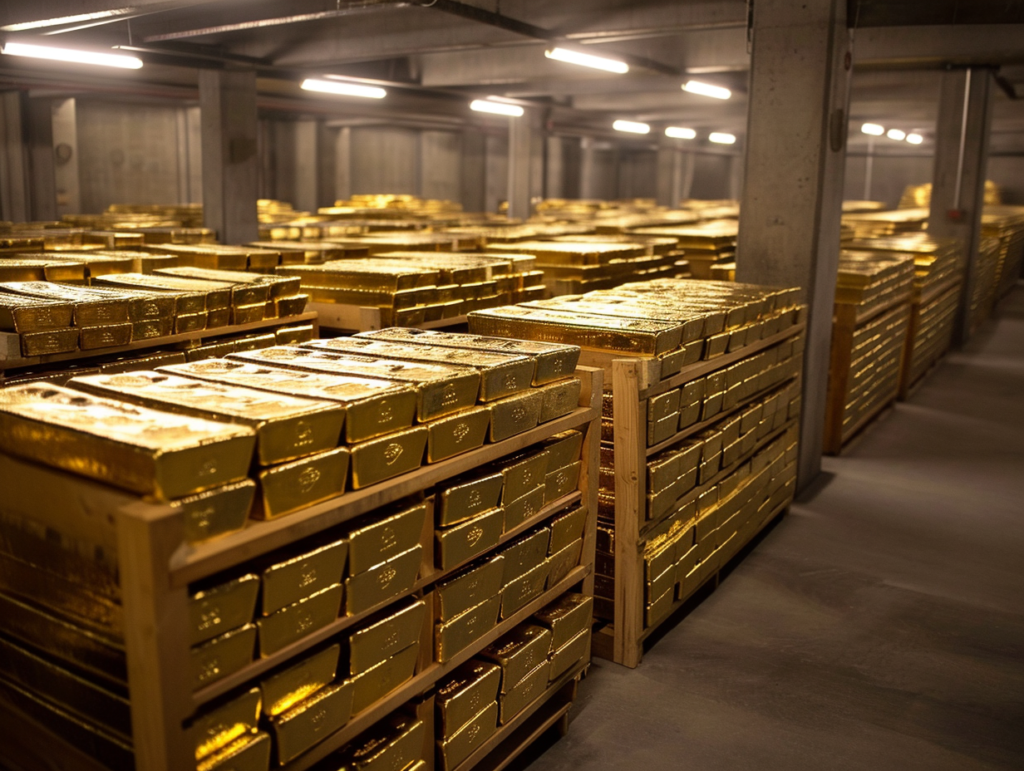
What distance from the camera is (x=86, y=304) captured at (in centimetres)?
483

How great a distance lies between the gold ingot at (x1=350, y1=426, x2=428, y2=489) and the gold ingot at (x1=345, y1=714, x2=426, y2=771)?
3.20 feet

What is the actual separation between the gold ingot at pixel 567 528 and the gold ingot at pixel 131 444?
187 cm

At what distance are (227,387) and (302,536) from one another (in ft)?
2.47

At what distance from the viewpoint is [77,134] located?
78.7 ft

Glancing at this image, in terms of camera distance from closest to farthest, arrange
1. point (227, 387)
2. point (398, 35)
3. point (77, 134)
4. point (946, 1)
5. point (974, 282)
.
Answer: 1. point (227, 387)
2. point (946, 1)
3. point (398, 35)
4. point (974, 282)
5. point (77, 134)

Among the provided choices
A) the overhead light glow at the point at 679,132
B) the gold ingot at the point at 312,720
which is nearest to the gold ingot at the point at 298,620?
the gold ingot at the point at 312,720

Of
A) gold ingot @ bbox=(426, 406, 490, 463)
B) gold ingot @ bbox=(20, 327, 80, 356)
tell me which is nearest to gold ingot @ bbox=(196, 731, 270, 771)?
gold ingot @ bbox=(426, 406, 490, 463)

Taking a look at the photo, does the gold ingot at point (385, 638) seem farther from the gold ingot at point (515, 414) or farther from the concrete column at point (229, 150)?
the concrete column at point (229, 150)

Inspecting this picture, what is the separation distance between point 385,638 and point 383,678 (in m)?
0.16

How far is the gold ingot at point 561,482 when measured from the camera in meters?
4.07

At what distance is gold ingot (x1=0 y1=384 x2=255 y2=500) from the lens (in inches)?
94.5

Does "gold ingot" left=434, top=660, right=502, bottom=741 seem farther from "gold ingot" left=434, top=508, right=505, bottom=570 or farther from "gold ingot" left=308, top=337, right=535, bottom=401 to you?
"gold ingot" left=308, top=337, right=535, bottom=401

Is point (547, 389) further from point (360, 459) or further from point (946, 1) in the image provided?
point (946, 1)

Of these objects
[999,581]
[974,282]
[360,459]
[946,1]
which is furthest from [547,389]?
[974,282]
